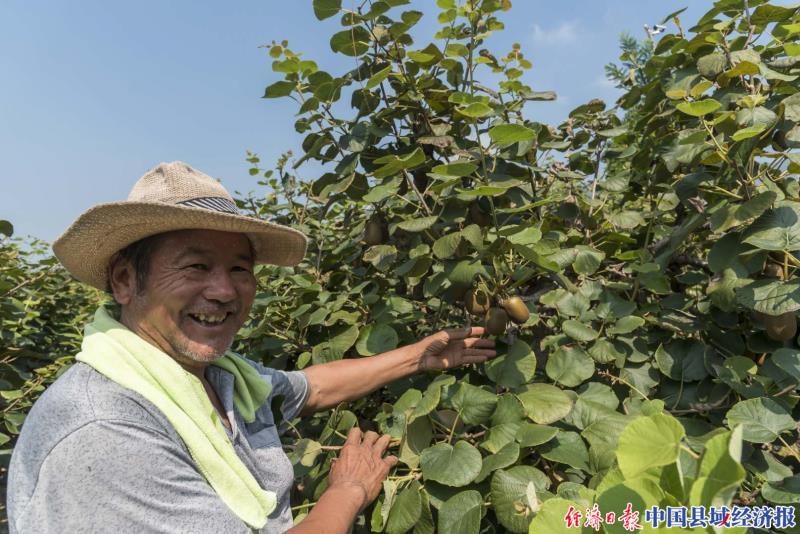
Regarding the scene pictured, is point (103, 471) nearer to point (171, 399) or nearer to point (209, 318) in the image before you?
point (171, 399)

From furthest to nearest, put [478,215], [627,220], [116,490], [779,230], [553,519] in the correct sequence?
[627,220], [478,215], [779,230], [116,490], [553,519]

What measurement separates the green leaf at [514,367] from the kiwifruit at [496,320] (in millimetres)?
61

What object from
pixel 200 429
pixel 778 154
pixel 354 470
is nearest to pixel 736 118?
pixel 778 154

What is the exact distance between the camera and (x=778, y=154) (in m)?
1.37

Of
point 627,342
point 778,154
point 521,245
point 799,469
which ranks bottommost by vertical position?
point 799,469

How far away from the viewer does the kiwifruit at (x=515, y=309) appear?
1520 mm

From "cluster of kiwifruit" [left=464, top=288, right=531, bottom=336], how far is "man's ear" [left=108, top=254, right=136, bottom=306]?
92cm

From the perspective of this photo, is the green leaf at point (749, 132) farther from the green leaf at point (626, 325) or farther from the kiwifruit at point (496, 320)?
the kiwifruit at point (496, 320)

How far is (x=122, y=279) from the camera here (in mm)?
1521

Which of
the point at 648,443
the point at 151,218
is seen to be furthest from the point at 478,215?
the point at 648,443

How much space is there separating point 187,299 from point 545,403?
3.06 feet

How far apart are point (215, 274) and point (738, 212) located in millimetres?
1313

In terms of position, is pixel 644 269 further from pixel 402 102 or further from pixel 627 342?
Answer: pixel 402 102

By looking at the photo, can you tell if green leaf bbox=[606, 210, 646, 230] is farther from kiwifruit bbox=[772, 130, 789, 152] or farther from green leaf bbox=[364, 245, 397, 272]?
green leaf bbox=[364, 245, 397, 272]
